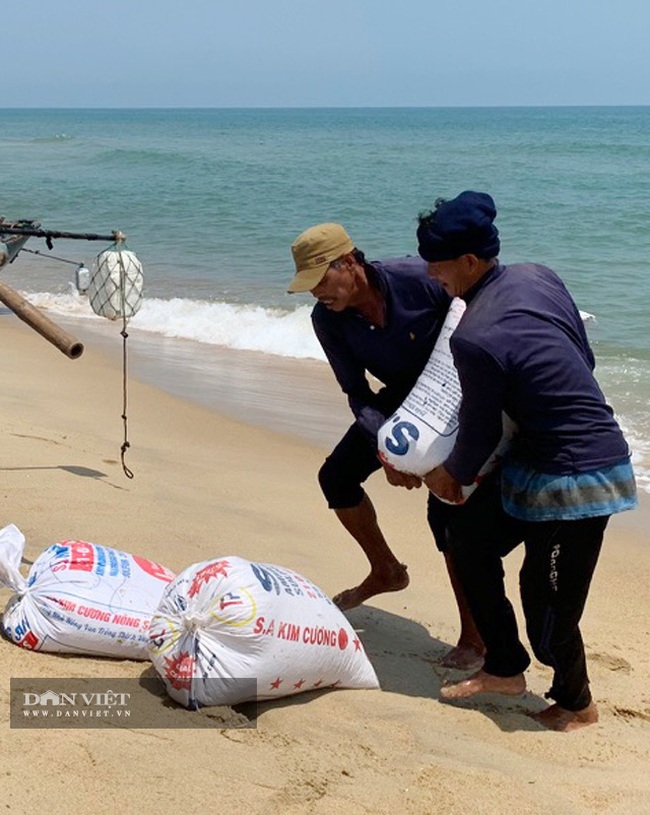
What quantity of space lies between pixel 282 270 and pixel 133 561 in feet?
40.6

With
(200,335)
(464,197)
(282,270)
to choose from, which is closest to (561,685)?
(464,197)

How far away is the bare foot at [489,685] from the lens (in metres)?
3.50

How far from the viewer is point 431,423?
133 inches

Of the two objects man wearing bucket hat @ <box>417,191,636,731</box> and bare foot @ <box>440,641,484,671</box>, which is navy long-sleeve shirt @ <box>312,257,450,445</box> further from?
bare foot @ <box>440,641,484,671</box>

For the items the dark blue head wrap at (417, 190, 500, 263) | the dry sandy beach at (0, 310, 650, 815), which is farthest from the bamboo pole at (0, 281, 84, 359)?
the dark blue head wrap at (417, 190, 500, 263)

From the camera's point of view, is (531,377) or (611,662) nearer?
(531,377)

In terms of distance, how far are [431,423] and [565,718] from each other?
101cm

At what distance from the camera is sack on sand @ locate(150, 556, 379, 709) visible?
3.20m

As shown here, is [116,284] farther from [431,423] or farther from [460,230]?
[460,230]

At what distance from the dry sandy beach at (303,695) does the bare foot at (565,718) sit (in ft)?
0.13

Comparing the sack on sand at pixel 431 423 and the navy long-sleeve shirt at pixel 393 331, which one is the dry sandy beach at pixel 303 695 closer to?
the sack on sand at pixel 431 423

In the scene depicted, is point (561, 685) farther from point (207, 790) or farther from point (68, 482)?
point (68, 482)

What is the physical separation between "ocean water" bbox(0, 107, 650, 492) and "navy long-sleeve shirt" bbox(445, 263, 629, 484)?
3684mm

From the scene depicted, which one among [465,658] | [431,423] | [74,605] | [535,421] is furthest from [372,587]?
[535,421]
